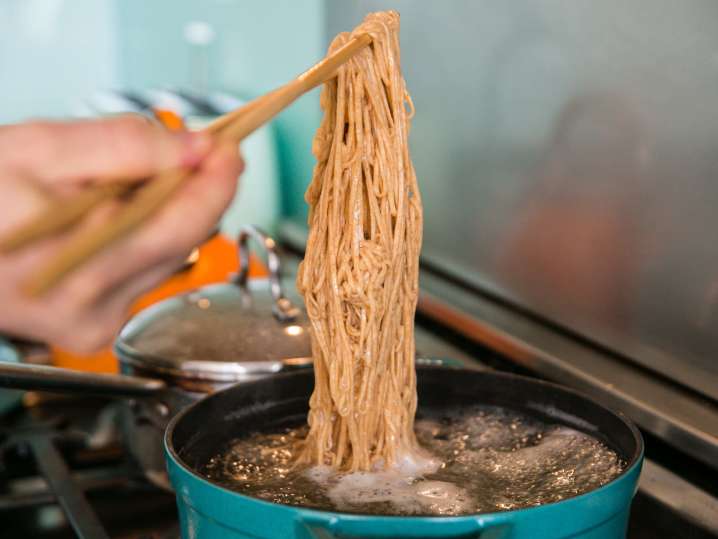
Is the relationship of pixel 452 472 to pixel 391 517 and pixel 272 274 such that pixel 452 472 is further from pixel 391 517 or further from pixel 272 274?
pixel 272 274

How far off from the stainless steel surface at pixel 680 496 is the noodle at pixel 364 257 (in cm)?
29

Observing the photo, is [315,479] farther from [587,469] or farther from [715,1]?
[715,1]

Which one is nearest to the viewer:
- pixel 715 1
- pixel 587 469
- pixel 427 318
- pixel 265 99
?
pixel 265 99

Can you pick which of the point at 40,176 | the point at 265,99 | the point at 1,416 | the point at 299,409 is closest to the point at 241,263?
the point at 299,409

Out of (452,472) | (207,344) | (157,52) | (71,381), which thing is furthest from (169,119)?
(157,52)

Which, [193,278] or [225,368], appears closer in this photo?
[225,368]

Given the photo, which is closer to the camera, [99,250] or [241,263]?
[99,250]

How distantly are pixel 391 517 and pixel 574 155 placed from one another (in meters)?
0.73

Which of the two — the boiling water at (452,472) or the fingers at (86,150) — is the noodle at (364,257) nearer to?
the boiling water at (452,472)

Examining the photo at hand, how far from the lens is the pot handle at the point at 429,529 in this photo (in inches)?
26.0

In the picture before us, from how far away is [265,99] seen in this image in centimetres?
63

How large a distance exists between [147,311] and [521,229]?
0.58 meters

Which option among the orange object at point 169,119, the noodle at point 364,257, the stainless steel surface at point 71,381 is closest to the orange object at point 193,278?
the orange object at point 169,119

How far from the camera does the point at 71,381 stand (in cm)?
101
